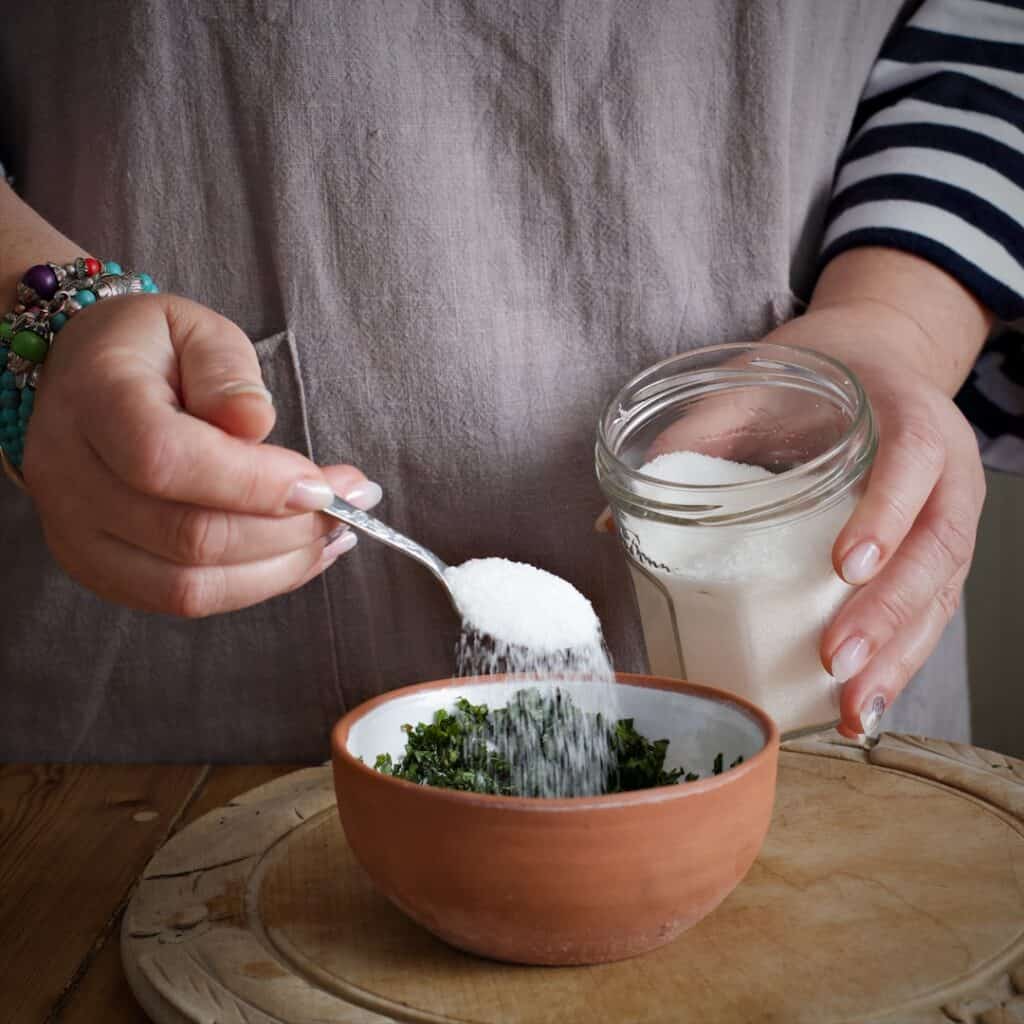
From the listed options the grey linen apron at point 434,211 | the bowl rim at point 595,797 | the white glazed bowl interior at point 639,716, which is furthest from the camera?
the grey linen apron at point 434,211

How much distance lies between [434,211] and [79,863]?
0.47 metres

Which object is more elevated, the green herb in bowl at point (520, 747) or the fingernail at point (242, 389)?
the fingernail at point (242, 389)

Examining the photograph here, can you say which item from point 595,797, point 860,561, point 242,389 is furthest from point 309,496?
point 860,561

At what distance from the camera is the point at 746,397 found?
28.8 inches

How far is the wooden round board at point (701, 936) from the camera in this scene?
49 cm

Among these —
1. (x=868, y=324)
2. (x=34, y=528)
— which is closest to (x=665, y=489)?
(x=868, y=324)

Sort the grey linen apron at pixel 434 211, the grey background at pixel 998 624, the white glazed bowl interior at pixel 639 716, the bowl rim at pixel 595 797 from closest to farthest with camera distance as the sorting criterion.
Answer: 1. the bowl rim at pixel 595 797
2. the white glazed bowl interior at pixel 639 716
3. the grey linen apron at pixel 434 211
4. the grey background at pixel 998 624

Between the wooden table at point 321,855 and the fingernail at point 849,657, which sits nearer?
the wooden table at point 321,855

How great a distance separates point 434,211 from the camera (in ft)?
2.56

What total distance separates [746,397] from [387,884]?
375 mm

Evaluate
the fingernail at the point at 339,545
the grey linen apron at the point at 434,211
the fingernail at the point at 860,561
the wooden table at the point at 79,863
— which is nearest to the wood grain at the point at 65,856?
the wooden table at the point at 79,863

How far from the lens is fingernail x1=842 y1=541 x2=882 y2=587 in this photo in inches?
24.3

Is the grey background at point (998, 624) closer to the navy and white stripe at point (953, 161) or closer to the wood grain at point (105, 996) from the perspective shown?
the navy and white stripe at point (953, 161)

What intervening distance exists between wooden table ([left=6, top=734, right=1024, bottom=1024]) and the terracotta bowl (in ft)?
0.09
